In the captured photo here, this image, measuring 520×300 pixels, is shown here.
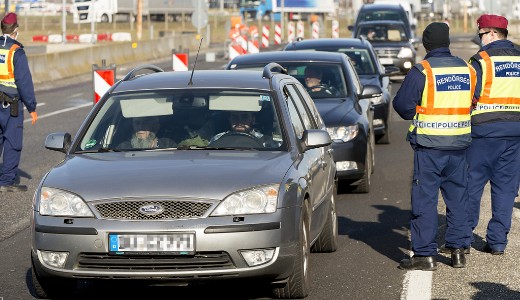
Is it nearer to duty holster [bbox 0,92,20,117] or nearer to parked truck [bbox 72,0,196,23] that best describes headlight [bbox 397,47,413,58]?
duty holster [bbox 0,92,20,117]

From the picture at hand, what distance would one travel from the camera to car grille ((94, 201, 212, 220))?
7.77m

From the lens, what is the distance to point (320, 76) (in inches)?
610

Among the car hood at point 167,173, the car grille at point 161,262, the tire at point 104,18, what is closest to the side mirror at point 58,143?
the car hood at point 167,173

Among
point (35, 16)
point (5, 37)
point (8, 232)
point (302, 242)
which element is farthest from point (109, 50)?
point (35, 16)

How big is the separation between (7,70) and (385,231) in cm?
502

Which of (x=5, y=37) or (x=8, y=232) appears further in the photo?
(x=5, y=37)

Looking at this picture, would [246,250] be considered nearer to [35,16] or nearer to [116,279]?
[116,279]

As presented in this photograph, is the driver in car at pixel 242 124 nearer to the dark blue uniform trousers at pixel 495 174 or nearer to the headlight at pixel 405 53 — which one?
the dark blue uniform trousers at pixel 495 174

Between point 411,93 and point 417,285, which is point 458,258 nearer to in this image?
point 417,285

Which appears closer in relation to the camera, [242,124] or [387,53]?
[242,124]

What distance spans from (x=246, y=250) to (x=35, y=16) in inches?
4147

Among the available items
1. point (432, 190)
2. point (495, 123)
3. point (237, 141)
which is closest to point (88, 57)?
point (495, 123)

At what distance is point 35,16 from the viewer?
11088 centimetres

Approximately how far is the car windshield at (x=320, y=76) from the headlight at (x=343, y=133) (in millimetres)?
1077
